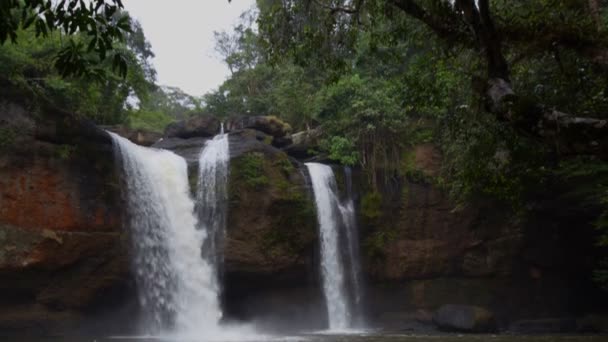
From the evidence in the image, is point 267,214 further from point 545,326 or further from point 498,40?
point 498,40

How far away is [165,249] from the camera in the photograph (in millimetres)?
17359

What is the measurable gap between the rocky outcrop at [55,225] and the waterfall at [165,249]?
2.09 ft

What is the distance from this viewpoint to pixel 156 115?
35.7 metres

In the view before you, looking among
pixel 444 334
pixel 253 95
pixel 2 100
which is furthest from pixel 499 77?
pixel 253 95

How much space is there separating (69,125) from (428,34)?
11.5 meters

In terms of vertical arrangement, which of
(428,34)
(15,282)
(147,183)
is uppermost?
(428,34)

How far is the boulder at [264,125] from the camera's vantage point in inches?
965

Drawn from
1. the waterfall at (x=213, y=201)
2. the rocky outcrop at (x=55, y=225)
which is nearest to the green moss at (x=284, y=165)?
the waterfall at (x=213, y=201)

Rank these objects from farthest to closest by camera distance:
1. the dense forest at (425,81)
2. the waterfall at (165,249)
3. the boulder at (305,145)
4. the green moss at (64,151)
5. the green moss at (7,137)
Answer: the boulder at (305,145) < the waterfall at (165,249) < the green moss at (64,151) < the green moss at (7,137) < the dense forest at (425,81)

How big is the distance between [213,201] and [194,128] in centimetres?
655

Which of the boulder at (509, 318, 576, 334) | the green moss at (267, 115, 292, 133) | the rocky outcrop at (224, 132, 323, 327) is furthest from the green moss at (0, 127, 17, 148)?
the boulder at (509, 318, 576, 334)

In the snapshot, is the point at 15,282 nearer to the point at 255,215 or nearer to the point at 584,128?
the point at 255,215

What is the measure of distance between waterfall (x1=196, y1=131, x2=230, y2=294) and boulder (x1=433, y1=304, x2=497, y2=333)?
7.57 meters

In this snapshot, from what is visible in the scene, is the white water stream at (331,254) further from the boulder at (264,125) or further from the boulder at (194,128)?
the boulder at (194,128)
